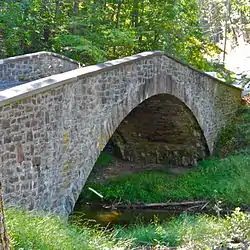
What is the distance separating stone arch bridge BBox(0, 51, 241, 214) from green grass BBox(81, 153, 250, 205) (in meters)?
1.46

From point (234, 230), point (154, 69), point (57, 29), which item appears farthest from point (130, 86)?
point (57, 29)

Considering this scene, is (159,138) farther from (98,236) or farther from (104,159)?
(98,236)

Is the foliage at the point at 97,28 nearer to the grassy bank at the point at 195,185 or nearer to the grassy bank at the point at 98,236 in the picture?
the grassy bank at the point at 195,185

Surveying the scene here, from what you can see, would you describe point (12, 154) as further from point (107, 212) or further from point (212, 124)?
point (212, 124)

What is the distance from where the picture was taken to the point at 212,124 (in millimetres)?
13602

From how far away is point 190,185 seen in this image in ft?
37.3

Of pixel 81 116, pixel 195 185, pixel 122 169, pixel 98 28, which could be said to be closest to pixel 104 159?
pixel 122 169

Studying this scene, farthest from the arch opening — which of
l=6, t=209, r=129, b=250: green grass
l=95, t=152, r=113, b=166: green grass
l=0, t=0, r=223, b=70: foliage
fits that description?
l=6, t=209, r=129, b=250: green grass

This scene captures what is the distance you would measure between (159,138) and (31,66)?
15.0 ft

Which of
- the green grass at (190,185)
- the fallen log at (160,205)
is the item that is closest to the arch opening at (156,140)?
the green grass at (190,185)

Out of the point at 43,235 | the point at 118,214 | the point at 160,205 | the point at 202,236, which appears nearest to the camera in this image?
the point at 43,235

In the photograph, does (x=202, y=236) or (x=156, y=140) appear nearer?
(x=202, y=236)

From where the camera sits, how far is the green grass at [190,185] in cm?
1056

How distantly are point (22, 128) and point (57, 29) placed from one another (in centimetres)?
971
